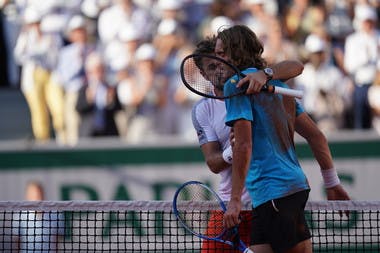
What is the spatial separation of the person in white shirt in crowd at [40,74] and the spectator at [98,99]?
380 millimetres

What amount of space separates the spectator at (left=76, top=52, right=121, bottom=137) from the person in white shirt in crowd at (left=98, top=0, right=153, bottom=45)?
1.09 feet

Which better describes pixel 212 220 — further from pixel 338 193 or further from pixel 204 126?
pixel 338 193

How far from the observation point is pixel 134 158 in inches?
420

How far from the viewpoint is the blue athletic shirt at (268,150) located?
4.95 m

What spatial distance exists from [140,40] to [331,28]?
2381 millimetres

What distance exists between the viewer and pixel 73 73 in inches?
435

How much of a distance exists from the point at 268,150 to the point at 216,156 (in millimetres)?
678

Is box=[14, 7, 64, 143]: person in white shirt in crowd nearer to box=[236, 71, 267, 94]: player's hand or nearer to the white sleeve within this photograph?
the white sleeve

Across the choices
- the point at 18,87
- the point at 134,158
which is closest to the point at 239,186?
the point at 134,158

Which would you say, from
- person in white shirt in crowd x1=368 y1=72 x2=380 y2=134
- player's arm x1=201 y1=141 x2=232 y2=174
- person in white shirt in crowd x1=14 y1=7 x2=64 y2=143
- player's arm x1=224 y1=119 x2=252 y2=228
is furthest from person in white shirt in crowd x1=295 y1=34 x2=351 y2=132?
player's arm x1=224 y1=119 x2=252 y2=228

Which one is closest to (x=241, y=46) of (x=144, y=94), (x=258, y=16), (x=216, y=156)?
(x=216, y=156)

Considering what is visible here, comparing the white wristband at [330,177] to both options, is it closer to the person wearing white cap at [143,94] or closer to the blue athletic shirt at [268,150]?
the blue athletic shirt at [268,150]

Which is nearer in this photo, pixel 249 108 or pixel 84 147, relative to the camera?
pixel 249 108

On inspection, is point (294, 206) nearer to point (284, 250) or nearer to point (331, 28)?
point (284, 250)
